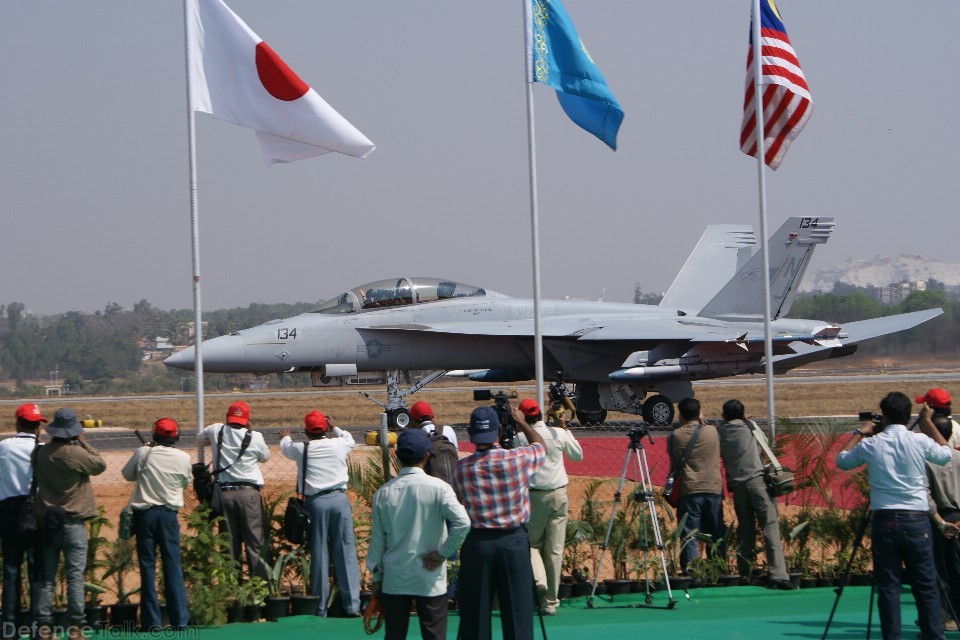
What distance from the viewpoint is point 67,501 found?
802 cm

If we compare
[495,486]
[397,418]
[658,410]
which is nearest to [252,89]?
[495,486]

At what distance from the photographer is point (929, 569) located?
733cm

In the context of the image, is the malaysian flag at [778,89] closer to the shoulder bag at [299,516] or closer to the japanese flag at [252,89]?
the japanese flag at [252,89]

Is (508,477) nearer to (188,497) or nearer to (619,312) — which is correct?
(188,497)

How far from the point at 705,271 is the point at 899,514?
2387 cm

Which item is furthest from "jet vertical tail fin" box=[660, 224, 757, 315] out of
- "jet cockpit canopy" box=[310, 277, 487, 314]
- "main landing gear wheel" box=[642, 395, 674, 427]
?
"jet cockpit canopy" box=[310, 277, 487, 314]

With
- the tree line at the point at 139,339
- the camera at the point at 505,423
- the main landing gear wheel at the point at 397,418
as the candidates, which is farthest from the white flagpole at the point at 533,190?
the tree line at the point at 139,339

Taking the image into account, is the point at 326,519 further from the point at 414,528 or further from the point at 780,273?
the point at 780,273

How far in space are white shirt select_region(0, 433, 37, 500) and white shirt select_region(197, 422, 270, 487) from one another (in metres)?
1.47

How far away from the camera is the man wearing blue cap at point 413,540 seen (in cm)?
645

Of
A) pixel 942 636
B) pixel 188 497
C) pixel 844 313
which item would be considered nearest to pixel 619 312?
pixel 188 497

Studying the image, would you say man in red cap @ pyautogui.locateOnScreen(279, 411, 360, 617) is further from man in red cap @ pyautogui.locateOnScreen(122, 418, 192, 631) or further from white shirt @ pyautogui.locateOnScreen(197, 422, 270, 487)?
man in red cap @ pyautogui.locateOnScreen(122, 418, 192, 631)

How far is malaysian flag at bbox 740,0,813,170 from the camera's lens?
14523mm

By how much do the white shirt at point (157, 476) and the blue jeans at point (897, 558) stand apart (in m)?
4.85
